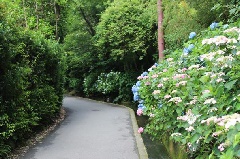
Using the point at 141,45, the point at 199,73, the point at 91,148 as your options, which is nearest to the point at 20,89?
the point at 91,148

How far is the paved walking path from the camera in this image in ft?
20.5

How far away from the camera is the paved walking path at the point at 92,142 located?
20.5ft

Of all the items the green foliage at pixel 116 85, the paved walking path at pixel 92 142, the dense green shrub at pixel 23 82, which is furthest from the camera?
the green foliage at pixel 116 85

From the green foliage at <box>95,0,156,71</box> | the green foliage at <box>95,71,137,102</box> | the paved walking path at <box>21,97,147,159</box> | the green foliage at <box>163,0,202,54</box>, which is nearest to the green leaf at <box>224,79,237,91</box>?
the paved walking path at <box>21,97,147,159</box>

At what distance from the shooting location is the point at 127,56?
16469 millimetres

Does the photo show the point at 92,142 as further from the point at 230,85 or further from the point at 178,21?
the point at 230,85

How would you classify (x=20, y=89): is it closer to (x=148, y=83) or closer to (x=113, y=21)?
(x=148, y=83)

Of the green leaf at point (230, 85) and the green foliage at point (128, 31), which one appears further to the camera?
the green foliage at point (128, 31)

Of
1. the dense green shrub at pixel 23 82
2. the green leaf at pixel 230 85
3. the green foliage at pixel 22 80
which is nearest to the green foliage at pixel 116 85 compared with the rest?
the dense green shrub at pixel 23 82

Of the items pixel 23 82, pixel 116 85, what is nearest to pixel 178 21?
pixel 23 82

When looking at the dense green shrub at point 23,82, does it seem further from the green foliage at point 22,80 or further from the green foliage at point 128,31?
the green foliage at point 128,31

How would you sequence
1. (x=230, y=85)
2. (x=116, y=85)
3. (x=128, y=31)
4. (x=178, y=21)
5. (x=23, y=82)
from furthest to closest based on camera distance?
(x=116, y=85) → (x=128, y=31) → (x=178, y=21) → (x=23, y=82) → (x=230, y=85)

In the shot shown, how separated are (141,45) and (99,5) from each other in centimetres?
689

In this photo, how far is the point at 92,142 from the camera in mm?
7336
